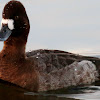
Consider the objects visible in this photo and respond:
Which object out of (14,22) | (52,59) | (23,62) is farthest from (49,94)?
(14,22)

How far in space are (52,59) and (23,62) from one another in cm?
67

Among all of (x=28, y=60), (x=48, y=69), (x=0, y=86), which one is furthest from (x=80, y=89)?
(x=0, y=86)

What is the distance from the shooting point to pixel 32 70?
21.2 ft

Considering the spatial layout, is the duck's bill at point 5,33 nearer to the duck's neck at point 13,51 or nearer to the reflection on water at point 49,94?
the duck's neck at point 13,51

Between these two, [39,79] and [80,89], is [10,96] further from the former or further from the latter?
[80,89]

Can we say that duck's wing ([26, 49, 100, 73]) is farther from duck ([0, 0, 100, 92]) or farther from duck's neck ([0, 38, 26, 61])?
duck's neck ([0, 38, 26, 61])

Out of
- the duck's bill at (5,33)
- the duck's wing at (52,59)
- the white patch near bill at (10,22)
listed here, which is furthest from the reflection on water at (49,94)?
the white patch near bill at (10,22)

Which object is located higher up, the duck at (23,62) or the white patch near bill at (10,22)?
the white patch near bill at (10,22)

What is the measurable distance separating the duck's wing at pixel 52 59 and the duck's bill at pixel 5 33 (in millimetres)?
724

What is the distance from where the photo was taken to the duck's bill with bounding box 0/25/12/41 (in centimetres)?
638

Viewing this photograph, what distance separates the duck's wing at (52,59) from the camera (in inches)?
264

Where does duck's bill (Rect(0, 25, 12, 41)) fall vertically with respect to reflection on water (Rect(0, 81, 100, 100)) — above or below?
above

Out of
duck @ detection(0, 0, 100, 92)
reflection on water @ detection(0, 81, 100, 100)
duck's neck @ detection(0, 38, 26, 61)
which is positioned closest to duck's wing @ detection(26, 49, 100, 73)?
duck @ detection(0, 0, 100, 92)

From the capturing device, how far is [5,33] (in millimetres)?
6414
